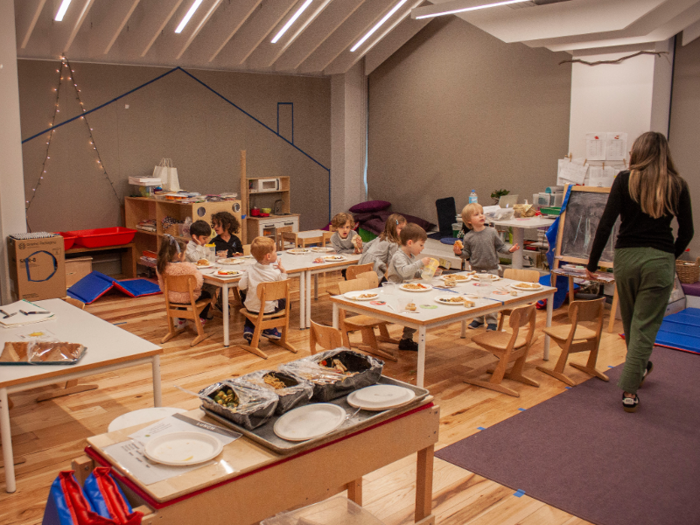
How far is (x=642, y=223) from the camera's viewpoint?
4043 mm

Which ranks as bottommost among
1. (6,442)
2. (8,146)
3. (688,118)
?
(6,442)

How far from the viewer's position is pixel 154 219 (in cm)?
865

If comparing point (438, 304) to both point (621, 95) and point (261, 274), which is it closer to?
point (261, 274)

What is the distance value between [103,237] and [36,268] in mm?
1460

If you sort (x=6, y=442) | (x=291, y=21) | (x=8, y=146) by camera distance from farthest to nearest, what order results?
(x=291, y=21)
(x=8, y=146)
(x=6, y=442)


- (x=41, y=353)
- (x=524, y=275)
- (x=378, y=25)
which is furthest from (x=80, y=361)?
(x=378, y=25)

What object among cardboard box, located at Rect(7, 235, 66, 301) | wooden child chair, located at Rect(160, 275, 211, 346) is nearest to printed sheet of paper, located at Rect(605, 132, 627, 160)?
wooden child chair, located at Rect(160, 275, 211, 346)

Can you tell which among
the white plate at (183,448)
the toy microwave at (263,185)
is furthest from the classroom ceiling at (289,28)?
the white plate at (183,448)

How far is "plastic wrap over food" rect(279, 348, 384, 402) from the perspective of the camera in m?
2.38

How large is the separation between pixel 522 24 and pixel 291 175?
4409 millimetres

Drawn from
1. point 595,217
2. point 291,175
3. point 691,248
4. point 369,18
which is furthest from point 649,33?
point 291,175

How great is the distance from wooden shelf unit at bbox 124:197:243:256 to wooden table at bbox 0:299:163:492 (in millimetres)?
4167

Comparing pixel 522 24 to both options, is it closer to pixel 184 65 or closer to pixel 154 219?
pixel 184 65

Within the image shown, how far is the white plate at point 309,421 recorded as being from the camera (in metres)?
2.09
